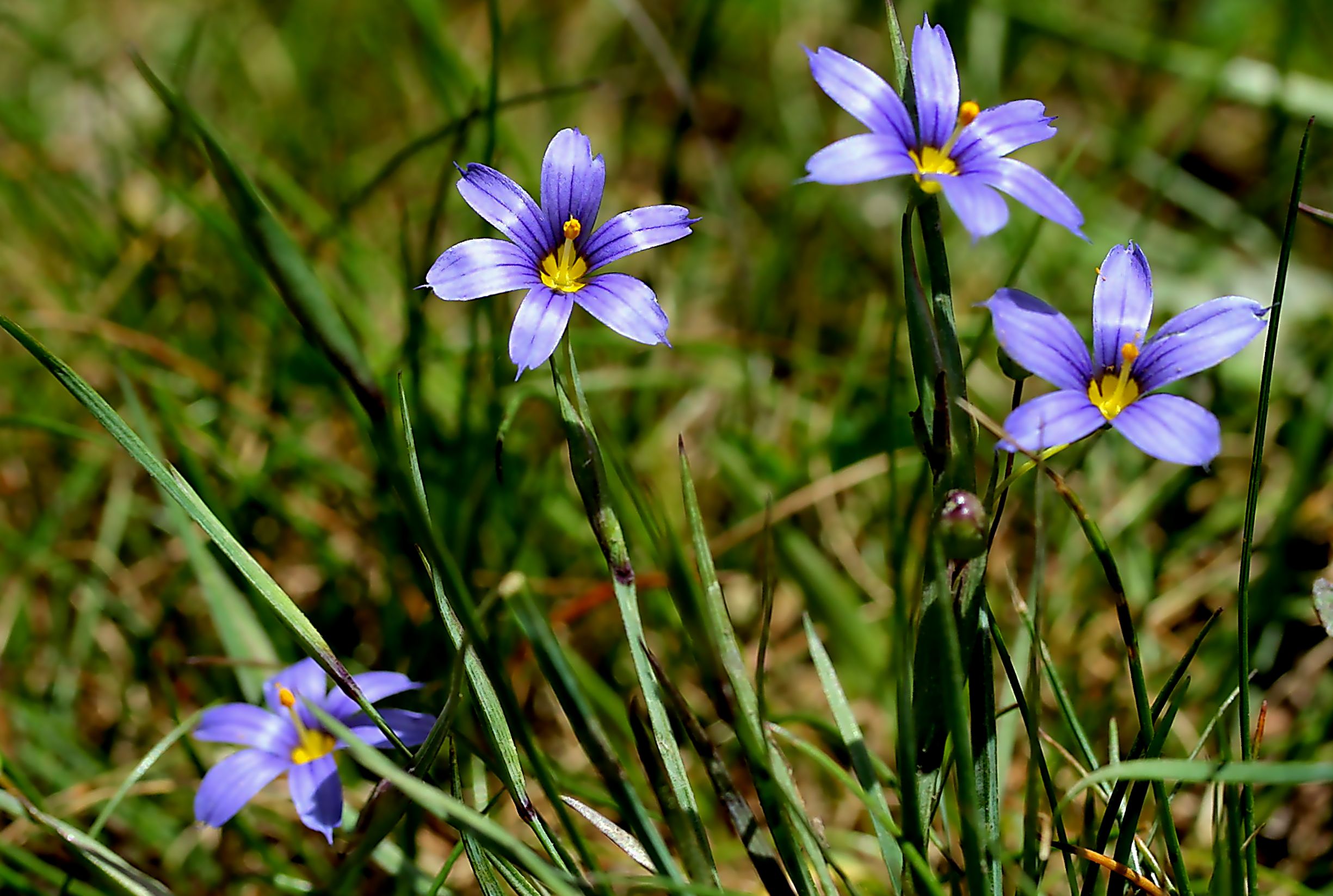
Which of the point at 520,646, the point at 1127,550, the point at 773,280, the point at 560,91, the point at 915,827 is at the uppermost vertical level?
the point at 773,280

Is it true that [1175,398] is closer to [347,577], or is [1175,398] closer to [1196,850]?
[1196,850]

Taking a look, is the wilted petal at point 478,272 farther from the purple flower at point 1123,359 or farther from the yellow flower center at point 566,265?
the purple flower at point 1123,359

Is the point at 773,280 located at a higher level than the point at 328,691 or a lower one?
higher

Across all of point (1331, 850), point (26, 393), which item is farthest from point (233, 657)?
point (1331, 850)

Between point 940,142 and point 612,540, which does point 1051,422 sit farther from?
point 612,540

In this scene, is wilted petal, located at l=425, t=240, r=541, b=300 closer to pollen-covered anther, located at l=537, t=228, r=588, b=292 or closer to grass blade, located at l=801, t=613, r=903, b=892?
pollen-covered anther, located at l=537, t=228, r=588, b=292

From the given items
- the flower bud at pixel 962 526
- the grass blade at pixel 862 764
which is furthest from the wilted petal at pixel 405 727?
the flower bud at pixel 962 526

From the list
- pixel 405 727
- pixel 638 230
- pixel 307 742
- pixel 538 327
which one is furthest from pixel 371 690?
pixel 638 230
